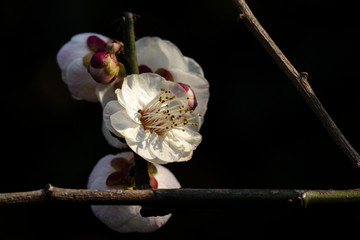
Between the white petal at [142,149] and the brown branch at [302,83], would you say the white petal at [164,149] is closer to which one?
the white petal at [142,149]

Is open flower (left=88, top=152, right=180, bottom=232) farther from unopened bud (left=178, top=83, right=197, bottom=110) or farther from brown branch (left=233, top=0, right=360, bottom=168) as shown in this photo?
brown branch (left=233, top=0, right=360, bottom=168)

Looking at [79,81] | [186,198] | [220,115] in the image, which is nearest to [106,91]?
[79,81]

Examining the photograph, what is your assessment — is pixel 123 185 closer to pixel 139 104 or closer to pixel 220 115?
pixel 139 104

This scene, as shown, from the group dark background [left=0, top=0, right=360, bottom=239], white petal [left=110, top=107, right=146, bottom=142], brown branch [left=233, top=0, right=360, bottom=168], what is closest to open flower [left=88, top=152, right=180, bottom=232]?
white petal [left=110, top=107, right=146, bottom=142]

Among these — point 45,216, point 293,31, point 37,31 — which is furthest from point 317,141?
point 37,31

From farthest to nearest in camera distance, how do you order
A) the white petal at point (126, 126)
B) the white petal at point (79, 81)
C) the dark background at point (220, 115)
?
the dark background at point (220, 115), the white petal at point (79, 81), the white petal at point (126, 126)

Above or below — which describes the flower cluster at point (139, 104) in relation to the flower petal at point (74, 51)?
below

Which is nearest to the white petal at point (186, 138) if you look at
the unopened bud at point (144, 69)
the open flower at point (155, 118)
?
the open flower at point (155, 118)
